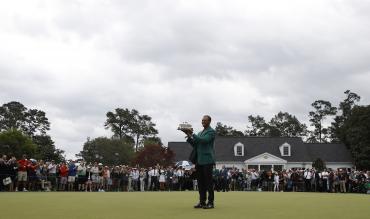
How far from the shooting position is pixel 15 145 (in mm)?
68500

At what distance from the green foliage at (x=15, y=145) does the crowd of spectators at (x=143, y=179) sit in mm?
39062

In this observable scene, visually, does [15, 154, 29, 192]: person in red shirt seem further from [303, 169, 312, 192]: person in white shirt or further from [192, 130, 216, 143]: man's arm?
[303, 169, 312, 192]: person in white shirt

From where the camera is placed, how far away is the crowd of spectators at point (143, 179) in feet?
80.8

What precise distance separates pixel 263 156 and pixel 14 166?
47946mm

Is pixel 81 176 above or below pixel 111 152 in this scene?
below

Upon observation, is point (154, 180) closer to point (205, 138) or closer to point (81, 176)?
point (81, 176)

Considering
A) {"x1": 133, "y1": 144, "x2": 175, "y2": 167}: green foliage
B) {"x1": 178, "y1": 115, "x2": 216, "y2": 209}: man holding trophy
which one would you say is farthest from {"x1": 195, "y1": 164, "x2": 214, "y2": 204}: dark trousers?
{"x1": 133, "y1": 144, "x2": 175, "y2": 167}: green foliage

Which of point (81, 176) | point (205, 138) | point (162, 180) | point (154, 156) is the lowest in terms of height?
point (162, 180)

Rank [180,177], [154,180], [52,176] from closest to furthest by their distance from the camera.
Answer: [52,176]
[154,180]
[180,177]

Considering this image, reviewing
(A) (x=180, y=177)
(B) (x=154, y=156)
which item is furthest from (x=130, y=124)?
(A) (x=180, y=177)

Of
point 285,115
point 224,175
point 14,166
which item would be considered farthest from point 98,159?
point 14,166

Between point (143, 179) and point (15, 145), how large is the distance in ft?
141

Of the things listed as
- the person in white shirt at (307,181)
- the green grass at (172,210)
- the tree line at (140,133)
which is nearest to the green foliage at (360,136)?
the tree line at (140,133)

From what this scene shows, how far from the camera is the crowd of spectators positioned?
80.8ft
